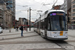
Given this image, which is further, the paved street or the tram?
the tram

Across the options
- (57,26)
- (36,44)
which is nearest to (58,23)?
(57,26)

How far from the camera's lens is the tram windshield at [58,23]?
10755mm

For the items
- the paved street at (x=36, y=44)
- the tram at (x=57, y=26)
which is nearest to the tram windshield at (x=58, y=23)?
the tram at (x=57, y=26)

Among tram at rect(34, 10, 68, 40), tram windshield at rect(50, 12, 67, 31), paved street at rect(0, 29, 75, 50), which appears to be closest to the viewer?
paved street at rect(0, 29, 75, 50)

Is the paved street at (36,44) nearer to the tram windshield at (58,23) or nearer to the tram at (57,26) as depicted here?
the tram at (57,26)

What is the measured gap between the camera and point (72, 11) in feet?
249

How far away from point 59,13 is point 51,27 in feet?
5.10

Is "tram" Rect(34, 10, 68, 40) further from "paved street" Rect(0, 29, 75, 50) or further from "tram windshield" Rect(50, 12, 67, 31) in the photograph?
"paved street" Rect(0, 29, 75, 50)

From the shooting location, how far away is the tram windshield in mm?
10755

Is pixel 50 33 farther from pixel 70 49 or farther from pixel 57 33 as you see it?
pixel 70 49

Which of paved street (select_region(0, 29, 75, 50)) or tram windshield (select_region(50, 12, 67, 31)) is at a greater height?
tram windshield (select_region(50, 12, 67, 31))

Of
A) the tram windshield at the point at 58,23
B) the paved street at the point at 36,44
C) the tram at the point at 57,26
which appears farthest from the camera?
the tram windshield at the point at 58,23

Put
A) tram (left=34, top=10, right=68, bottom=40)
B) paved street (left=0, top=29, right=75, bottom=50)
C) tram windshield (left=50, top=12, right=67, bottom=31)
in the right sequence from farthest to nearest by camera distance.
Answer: tram windshield (left=50, top=12, right=67, bottom=31) < tram (left=34, top=10, right=68, bottom=40) < paved street (left=0, top=29, right=75, bottom=50)

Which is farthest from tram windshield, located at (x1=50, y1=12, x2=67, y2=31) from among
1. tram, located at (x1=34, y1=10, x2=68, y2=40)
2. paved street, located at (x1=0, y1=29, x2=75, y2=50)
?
paved street, located at (x1=0, y1=29, x2=75, y2=50)
